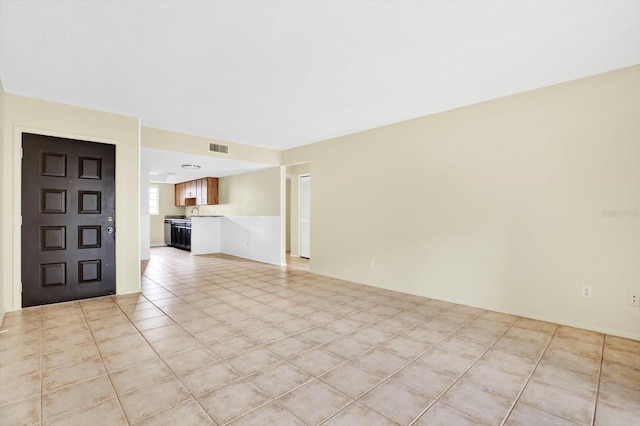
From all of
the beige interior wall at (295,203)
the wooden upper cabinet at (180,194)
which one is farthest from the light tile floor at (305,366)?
the wooden upper cabinet at (180,194)

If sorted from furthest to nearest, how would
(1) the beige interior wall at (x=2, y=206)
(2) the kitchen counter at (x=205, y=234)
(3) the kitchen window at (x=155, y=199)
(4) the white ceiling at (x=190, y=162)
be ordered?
(3) the kitchen window at (x=155, y=199), (2) the kitchen counter at (x=205, y=234), (4) the white ceiling at (x=190, y=162), (1) the beige interior wall at (x=2, y=206)

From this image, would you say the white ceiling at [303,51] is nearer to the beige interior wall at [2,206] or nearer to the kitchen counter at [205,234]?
the beige interior wall at [2,206]

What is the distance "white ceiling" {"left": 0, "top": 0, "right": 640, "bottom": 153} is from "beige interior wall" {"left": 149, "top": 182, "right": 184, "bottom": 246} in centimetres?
734

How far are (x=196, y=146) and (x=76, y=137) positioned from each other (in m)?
1.74

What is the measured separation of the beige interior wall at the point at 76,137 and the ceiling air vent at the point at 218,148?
136 cm

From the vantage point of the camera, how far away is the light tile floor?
1.75 metres

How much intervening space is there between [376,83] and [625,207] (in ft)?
8.49

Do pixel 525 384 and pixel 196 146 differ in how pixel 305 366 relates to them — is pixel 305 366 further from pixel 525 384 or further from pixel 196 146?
pixel 196 146

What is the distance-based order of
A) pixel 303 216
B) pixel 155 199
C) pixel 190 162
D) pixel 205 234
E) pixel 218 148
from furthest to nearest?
pixel 155 199 → pixel 205 234 → pixel 303 216 → pixel 190 162 → pixel 218 148

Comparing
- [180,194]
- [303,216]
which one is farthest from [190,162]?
[180,194]

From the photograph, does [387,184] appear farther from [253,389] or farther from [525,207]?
[253,389]

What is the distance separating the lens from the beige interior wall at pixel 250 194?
22.1 ft

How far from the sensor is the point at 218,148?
5.56 m

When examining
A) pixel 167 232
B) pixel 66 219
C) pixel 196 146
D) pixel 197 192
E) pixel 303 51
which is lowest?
pixel 167 232
